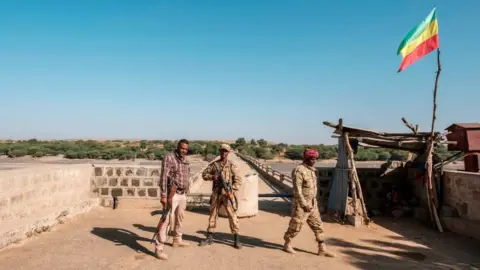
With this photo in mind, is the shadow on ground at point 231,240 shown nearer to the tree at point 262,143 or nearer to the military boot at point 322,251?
the military boot at point 322,251

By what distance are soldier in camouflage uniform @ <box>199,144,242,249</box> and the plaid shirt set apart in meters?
0.50

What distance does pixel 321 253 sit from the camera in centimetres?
606

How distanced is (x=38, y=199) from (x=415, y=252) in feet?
24.7

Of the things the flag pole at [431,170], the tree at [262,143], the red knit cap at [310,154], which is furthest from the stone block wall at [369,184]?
the tree at [262,143]

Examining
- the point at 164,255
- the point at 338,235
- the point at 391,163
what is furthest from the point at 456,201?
the point at 164,255

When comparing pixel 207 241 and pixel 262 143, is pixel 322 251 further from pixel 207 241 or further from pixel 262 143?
pixel 262 143

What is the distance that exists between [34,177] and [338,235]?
6493 mm

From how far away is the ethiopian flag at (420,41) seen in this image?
8.66 meters

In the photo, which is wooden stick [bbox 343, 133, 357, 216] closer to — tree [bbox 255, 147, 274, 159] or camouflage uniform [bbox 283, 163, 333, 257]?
camouflage uniform [bbox 283, 163, 333, 257]

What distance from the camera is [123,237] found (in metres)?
6.94

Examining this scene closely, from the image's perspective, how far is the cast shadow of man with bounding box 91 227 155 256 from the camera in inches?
246

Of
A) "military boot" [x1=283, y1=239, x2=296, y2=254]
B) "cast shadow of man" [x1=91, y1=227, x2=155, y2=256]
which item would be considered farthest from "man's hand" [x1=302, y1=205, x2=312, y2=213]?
"cast shadow of man" [x1=91, y1=227, x2=155, y2=256]

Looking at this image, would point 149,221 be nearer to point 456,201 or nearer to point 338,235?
point 338,235

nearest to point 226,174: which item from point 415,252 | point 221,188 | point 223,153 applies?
point 221,188
